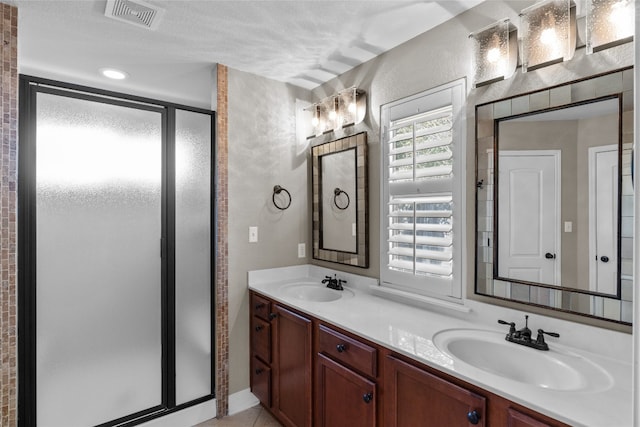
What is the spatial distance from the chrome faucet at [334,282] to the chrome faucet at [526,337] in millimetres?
1128

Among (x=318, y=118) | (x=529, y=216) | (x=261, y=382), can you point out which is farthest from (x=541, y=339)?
(x=318, y=118)

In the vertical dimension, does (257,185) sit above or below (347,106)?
below

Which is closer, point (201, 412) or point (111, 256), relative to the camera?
point (111, 256)

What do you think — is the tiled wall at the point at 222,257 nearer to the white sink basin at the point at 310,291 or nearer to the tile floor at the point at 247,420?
the tile floor at the point at 247,420

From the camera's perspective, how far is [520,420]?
38.1 inches

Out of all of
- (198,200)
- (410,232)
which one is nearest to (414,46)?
(410,232)

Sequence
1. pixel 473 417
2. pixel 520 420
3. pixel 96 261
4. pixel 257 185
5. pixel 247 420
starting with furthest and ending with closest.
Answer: pixel 257 185 → pixel 247 420 → pixel 96 261 → pixel 473 417 → pixel 520 420

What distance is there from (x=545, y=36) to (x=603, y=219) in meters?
0.81

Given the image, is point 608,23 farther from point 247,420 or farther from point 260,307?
point 247,420

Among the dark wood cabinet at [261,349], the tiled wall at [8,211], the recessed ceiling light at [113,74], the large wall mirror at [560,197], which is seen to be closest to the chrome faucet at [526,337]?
the large wall mirror at [560,197]

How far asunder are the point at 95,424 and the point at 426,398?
212cm

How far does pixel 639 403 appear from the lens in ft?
1.69

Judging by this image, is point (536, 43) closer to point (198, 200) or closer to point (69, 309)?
point (198, 200)

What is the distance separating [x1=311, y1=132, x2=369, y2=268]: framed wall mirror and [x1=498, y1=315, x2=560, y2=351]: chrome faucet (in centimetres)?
102
